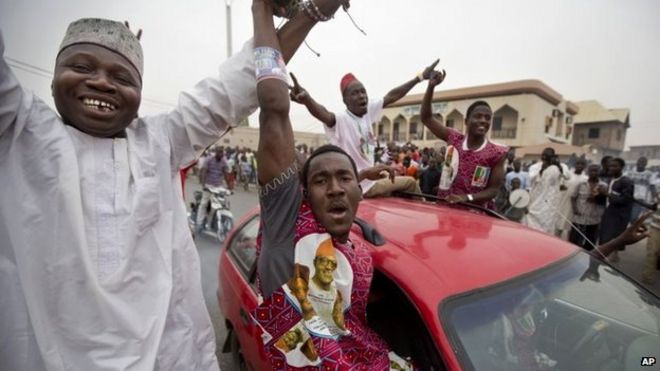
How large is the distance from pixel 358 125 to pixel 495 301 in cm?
210

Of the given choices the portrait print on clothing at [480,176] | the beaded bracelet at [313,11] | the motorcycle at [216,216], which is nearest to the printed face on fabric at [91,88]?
the beaded bracelet at [313,11]

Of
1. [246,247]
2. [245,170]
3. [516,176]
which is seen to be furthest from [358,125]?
[245,170]

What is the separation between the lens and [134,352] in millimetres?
980

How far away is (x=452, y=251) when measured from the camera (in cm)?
155

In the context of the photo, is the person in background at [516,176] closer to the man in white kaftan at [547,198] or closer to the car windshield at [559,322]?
the man in white kaftan at [547,198]

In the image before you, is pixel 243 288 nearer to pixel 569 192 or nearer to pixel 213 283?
pixel 213 283

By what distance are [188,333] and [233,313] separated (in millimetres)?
1310

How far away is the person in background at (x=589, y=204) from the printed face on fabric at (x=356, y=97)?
194 inches

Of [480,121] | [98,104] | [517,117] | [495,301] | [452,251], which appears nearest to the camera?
[98,104]

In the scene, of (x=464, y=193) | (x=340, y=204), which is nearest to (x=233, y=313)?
(x=340, y=204)

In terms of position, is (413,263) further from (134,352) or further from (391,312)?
(134,352)

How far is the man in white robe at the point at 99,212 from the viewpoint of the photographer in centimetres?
92

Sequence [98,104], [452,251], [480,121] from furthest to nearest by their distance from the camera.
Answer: [480,121]
[452,251]
[98,104]

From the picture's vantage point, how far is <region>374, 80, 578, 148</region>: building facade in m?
25.3
